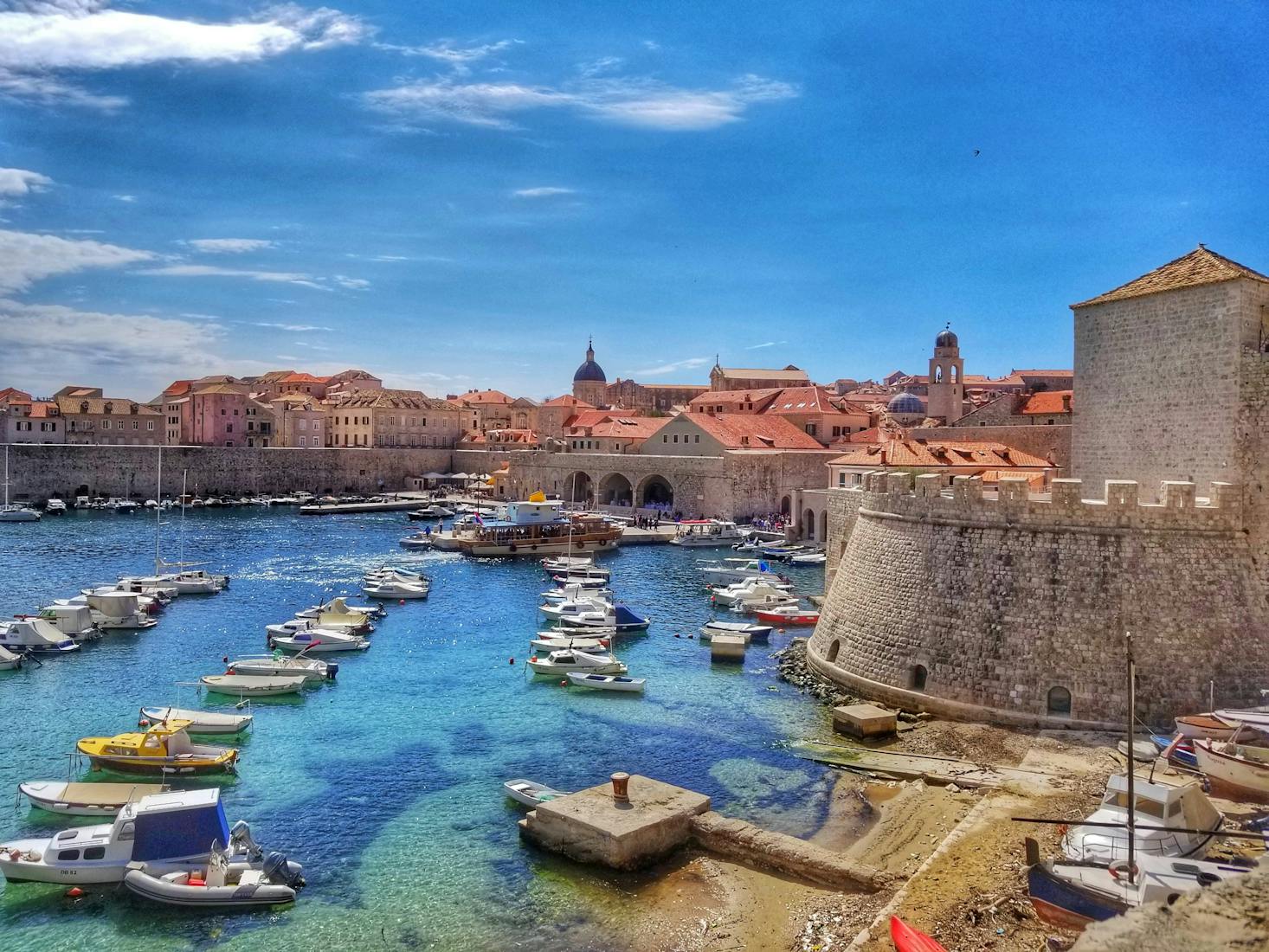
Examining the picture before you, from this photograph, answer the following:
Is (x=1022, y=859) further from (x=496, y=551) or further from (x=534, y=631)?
(x=496, y=551)

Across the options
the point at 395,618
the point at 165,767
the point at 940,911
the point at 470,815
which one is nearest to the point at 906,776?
the point at 940,911

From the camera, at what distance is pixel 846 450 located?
61.7 meters

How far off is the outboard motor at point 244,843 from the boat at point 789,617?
68.3 ft

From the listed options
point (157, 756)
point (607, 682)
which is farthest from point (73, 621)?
point (607, 682)

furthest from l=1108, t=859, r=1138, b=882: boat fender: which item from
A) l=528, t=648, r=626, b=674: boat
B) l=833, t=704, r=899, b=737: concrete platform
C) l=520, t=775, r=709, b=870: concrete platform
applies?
l=528, t=648, r=626, b=674: boat

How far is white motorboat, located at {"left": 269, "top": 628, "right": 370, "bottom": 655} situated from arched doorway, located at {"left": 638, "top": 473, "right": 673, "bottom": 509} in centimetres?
3916

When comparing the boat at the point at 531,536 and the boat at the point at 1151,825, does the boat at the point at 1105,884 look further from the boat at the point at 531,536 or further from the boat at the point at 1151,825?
the boat at the point at 531,536

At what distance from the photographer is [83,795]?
631 inches

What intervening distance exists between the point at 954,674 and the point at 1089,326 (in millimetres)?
8875

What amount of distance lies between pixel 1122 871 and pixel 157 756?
651 inches

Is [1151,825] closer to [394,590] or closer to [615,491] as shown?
[394,590]

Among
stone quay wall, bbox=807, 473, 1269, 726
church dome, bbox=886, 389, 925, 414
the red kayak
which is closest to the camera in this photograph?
the red kayak

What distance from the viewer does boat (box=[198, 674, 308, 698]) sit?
23984mm

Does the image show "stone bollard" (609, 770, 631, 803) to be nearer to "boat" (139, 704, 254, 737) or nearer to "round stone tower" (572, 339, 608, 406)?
"boat" (139, 704, 254, 737)
